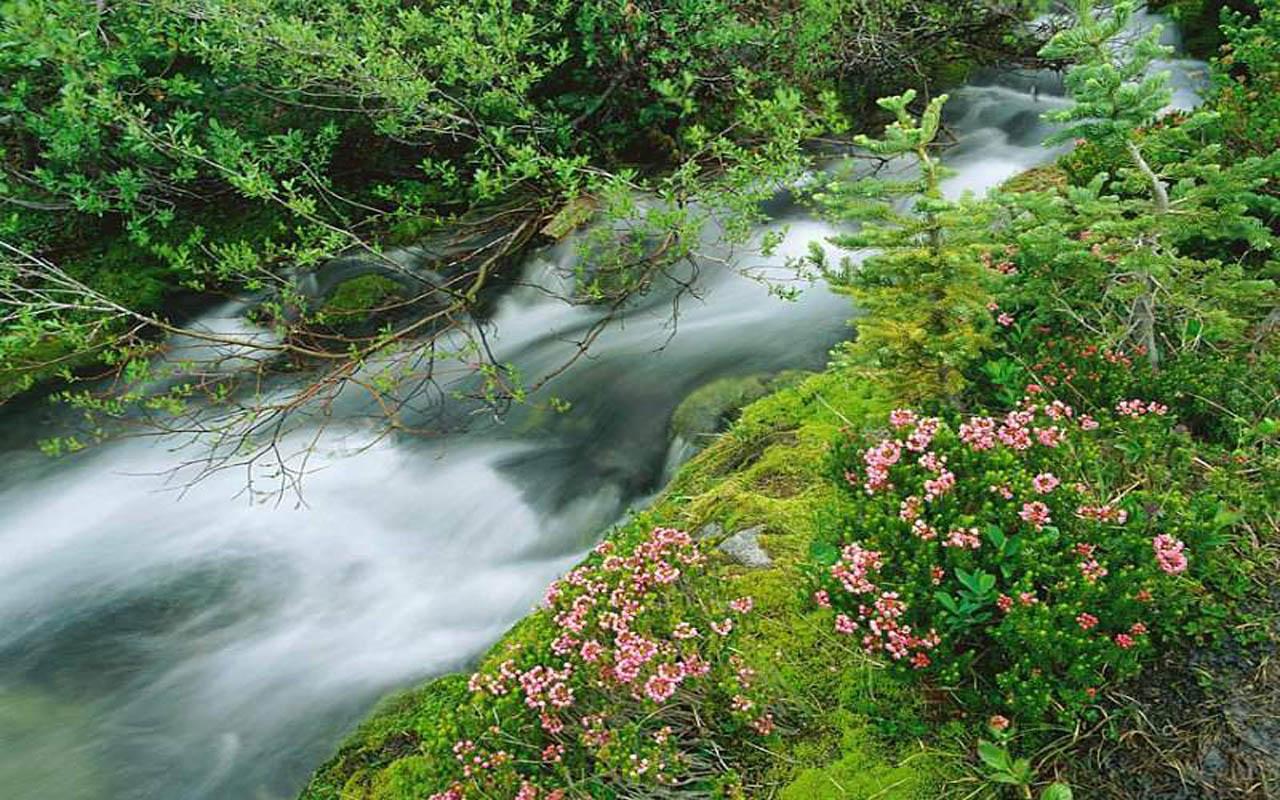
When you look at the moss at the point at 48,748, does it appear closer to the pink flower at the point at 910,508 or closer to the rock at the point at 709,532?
the rock at the point at 709,532

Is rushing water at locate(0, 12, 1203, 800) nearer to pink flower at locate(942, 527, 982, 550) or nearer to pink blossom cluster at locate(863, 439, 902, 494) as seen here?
pink blossom cluster at locate(863, 439, 902, 494)

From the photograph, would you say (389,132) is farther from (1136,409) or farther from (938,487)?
(1136,409)

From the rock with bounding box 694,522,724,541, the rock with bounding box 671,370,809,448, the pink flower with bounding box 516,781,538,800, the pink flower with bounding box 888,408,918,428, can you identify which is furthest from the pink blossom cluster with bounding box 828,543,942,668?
the rock with bounding box 671,370,809,448

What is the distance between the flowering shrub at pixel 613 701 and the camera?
307 centimetres

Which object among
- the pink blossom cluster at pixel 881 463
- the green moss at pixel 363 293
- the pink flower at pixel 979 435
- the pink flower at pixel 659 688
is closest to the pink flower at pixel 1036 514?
the pink flower at pixel 979 435

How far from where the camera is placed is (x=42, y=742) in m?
4.90

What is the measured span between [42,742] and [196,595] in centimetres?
119

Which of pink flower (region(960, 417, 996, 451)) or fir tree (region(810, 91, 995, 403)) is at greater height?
fir tree (region(810, 91, 995, 403))

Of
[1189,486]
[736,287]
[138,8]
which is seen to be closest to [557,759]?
[1189,486]

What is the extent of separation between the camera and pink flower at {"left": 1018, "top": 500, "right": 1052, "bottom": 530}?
9.51ft

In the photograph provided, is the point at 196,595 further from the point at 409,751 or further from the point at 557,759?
the point at 557,759

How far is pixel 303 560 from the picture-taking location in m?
6.02

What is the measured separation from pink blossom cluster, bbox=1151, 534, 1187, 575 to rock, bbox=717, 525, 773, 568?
1.63 meters

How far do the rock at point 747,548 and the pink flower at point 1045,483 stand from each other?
4.46 feet
